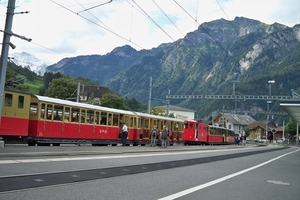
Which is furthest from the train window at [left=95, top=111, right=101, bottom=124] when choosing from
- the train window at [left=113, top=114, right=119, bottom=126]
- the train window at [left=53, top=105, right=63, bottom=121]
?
the train window at [left=53, top=105, right=63, bottom=121]

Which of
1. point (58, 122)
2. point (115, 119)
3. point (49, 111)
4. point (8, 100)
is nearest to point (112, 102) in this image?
point (115, 119)

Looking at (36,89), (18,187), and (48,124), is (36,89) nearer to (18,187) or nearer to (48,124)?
(48,124)

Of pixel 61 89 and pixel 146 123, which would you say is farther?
pixel 61 89

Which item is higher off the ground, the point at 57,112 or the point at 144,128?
the point at 57,112

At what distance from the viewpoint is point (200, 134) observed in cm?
4669

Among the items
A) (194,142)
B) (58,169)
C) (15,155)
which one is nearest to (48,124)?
(15,155)

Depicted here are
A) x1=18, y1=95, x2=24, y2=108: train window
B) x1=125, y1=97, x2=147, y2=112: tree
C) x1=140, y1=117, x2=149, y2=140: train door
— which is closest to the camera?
x1=18, y1=95, x2=24, y2=108: train window

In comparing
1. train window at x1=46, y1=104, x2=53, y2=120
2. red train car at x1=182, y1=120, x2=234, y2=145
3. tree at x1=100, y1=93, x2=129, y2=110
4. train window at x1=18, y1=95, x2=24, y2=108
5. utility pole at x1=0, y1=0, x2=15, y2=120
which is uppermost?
tree at x1=100, y1=93, x2=129, y2=110

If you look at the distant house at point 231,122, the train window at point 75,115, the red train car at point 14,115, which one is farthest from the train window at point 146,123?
the distant house at point 231,122

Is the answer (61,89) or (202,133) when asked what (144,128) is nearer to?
(202,133)

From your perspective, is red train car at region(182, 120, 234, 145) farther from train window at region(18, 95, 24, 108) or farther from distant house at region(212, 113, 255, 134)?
distant house at region(212, 113, 255, 134)

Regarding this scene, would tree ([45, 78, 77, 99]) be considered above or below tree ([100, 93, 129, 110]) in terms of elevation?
above

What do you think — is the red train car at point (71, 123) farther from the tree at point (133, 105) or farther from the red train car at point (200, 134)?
the tree at point (133, 105)

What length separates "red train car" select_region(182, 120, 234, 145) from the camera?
44469 mm
